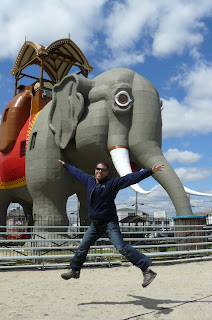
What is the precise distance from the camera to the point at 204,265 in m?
7.96

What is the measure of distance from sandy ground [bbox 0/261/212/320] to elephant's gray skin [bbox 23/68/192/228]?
370 cm

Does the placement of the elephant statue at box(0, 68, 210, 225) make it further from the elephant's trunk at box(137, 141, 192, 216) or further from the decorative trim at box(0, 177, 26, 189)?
the decorative trim at box(0, 177, 26, 189)

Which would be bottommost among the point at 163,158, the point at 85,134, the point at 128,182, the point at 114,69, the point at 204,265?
the point at 204,265

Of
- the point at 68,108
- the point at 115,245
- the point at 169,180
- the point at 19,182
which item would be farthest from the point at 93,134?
the point at 115,245

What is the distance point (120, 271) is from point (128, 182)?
344 centimetres

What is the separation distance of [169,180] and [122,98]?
279 centimetres

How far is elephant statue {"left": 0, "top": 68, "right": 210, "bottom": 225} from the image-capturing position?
999cm

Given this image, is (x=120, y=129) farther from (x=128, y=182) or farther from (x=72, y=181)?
(x=128, y=182)

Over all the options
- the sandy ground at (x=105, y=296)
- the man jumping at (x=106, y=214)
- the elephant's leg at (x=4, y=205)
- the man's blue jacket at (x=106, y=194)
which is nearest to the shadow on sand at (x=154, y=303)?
the sandy ground at (x=105, y=296)

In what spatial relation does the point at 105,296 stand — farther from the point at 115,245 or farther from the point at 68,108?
the point at 68,108

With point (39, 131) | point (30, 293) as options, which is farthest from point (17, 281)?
point (39, 131)

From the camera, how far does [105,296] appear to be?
4641mm

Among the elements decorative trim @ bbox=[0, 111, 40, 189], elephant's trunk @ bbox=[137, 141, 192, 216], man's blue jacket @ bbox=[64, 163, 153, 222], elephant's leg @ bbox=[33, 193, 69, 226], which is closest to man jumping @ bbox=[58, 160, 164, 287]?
man's blue jacket @ bbox=[64, 163, 153, 222]

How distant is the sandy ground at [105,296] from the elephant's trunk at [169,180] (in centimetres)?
225
